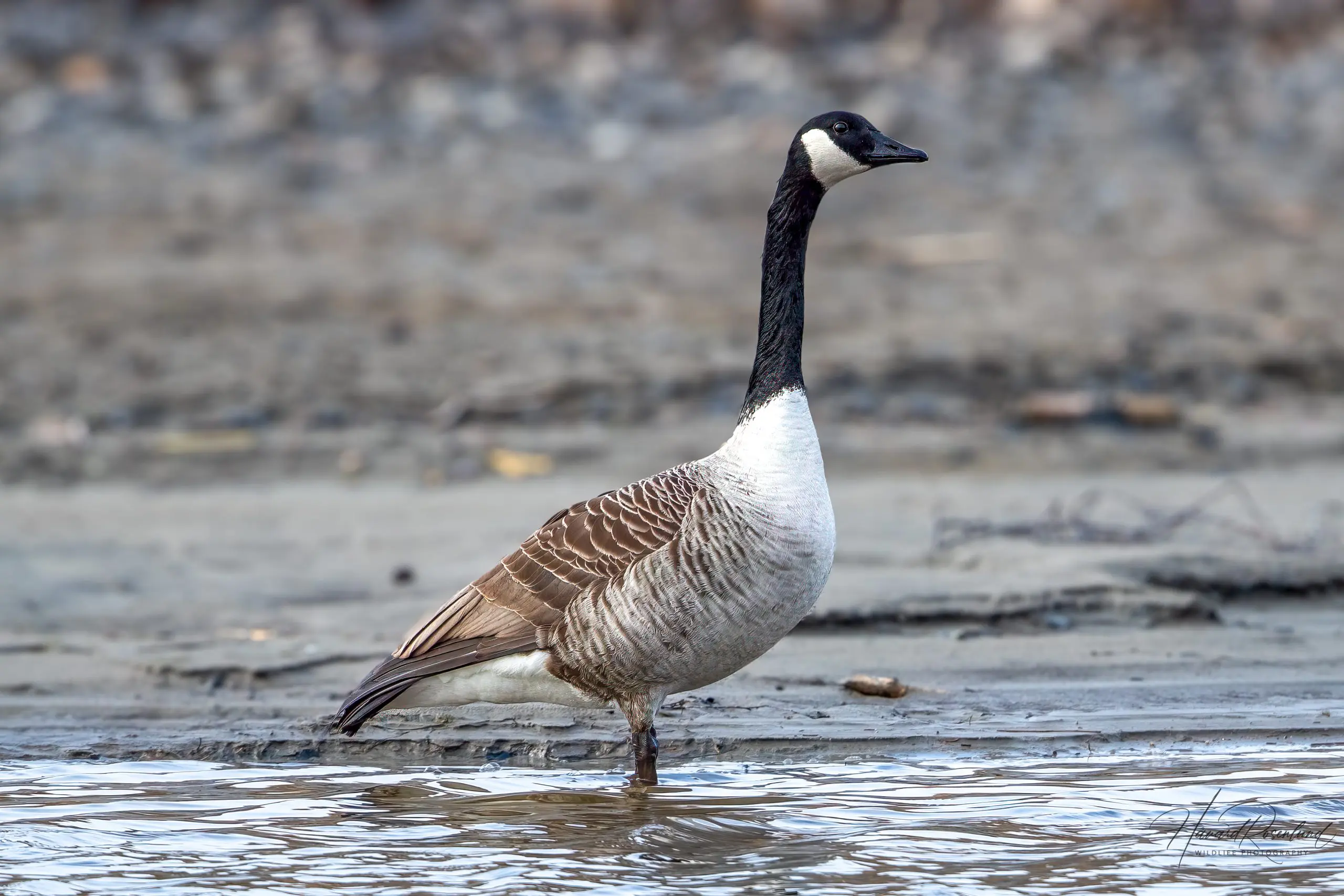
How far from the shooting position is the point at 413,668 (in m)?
5.86

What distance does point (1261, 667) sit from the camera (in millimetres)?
6906

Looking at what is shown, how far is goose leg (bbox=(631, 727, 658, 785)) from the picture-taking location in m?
6.02

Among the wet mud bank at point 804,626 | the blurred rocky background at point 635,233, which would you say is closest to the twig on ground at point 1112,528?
the wet mud bank at point 804,626

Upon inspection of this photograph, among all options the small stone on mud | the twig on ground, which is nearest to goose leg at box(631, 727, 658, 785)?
the small stone on mud

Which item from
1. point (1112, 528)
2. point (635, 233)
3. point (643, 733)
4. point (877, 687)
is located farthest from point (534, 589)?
point (635, 233)

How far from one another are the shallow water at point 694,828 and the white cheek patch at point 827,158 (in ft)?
6.63

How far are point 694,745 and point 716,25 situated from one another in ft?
48.6

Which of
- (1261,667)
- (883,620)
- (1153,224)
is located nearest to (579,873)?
(883,620)

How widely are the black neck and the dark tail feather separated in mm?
1134

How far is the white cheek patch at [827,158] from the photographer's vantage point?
6359mm

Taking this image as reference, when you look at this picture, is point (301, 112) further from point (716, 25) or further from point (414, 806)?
point (414, 806)

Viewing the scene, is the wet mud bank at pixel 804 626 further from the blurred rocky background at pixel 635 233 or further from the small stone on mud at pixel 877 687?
the blurred rocky background at pixel 635 233

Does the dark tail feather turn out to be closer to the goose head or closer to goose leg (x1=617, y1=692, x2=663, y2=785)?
goose leg (x1=617, y1=692, x2=663, y2=785)

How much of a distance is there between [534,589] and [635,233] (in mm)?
10279
